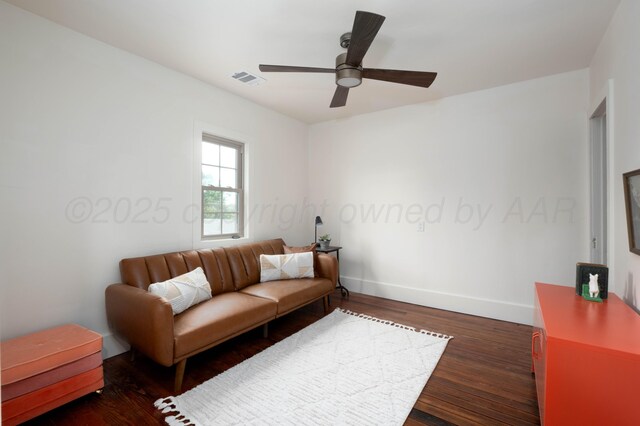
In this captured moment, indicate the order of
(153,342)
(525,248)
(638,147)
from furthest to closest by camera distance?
(525,248)
(153,342)
(638,147)

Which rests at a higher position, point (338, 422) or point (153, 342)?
point (153, 342)

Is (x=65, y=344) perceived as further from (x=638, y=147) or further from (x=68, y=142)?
(x=638, y=147)

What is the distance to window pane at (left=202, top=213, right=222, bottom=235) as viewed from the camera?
356 cm

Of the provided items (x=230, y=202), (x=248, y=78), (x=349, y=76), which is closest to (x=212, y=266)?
(x=230, y=202)

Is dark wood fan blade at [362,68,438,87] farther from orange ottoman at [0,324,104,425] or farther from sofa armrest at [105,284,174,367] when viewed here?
orange ottoman at [0,324,104,425]

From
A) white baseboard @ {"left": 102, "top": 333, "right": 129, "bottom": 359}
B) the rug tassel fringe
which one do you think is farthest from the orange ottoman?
the rug tassel fringe

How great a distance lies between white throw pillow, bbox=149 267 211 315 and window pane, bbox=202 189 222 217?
895 mm

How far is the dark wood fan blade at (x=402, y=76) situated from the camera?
2.29m

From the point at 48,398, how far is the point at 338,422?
179 cm

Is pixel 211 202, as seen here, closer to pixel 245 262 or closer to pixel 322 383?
pixel 245 262

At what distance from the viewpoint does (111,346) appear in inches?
104

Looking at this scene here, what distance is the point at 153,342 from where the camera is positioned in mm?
2113

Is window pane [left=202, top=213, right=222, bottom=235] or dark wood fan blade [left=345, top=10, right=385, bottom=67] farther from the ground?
dark wood fan blade [left=345, top=10, right=385, bottom=67]

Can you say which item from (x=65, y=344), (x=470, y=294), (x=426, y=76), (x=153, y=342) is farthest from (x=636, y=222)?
(x=65, y=344)
